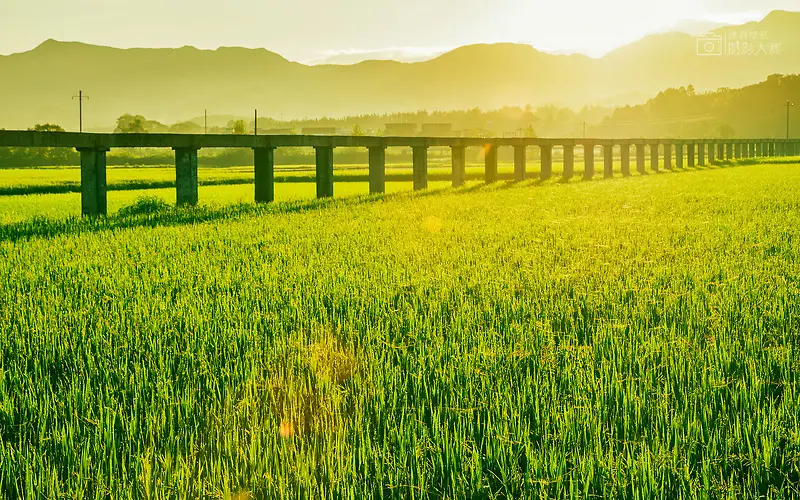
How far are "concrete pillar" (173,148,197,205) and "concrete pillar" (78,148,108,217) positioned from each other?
2.01 m

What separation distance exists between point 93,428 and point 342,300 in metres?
3.39

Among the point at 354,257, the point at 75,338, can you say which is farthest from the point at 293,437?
the point at 354,257

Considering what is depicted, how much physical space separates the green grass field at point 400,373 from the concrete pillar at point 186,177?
26.9ft

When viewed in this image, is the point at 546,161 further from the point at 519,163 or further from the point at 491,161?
the point at 491,161

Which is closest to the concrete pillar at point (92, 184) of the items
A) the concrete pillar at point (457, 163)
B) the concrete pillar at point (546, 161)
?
the concrete pillar at point (457, 163)

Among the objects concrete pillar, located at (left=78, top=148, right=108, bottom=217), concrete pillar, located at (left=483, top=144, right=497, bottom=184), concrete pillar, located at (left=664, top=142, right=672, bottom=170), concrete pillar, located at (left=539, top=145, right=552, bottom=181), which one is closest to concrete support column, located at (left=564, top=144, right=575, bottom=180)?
concrete pillar, located at (left=539, top=145, right=552, bottom=181)

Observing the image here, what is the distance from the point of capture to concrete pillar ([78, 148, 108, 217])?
1656 cm

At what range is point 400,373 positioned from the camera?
14.6ft

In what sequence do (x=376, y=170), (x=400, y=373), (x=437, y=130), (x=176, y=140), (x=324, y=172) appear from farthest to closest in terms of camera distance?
(x=437, y=130), (x=376, y=170), (x=324, y=172), (x=176, y=140), (x=400, y=373)

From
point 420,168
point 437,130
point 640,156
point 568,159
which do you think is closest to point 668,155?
point 640,156

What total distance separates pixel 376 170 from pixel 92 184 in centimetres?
1068

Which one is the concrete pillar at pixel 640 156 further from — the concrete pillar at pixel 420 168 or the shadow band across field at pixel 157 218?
the shadow band across field at pixel 157 218

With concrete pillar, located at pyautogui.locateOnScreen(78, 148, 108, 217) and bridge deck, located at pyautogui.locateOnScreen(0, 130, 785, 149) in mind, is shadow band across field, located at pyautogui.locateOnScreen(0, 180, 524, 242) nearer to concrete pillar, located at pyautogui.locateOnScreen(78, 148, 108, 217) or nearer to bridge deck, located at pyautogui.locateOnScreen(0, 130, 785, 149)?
concrete pillar, located at pyautogui.locateOnScreen(78, 148, 108, 217)

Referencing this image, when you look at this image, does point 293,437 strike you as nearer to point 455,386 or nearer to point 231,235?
point 455,386
